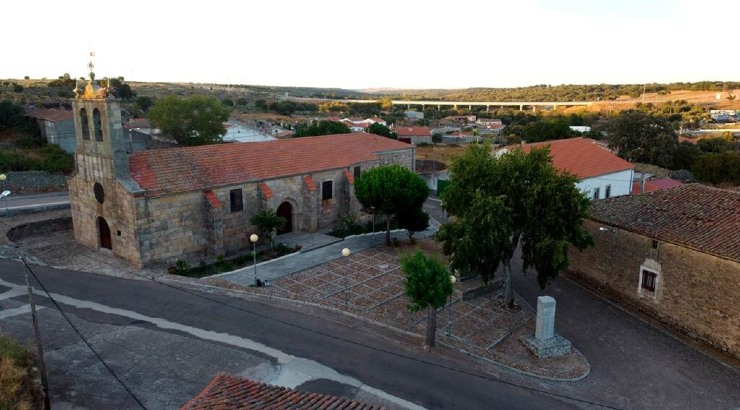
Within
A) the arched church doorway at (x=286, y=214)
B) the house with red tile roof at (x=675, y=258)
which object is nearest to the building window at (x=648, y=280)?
the house with red tile roof at (x=675, y=258)

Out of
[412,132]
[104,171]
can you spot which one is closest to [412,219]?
[104,171]

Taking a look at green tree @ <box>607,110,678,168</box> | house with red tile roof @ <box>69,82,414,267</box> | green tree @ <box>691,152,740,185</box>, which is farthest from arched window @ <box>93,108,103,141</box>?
green tree @ <box>607,110,678,168</box>

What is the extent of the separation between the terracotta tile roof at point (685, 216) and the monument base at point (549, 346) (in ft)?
19.4

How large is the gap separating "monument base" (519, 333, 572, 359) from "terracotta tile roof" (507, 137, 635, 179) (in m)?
17.7

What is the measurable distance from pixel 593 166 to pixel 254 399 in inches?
1211

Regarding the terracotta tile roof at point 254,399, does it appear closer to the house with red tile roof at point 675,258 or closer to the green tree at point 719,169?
the house with red tile roof at point 675,258

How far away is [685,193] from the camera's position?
21.7 m

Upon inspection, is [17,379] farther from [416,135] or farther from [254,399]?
[416,135]

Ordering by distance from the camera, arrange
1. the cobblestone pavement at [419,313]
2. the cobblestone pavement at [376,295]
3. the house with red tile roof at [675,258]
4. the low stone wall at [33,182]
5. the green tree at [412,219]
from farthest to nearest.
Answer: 1. the low stone wall at [33,182]
2. the green tree at [412,219]
3. the house with red tile roof at [675,258]
4. the cobblestone pavement at [376,295]
5. the cobblestone pavement at [419,313]

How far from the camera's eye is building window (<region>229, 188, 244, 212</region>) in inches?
972

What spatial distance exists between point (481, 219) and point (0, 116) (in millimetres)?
45829

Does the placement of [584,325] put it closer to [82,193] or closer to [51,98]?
[82,193]

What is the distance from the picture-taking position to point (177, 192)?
22250 mm

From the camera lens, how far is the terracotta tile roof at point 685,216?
17.8 m
